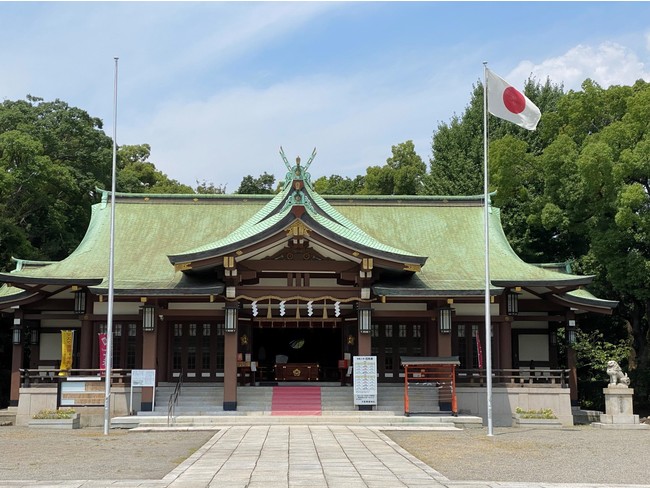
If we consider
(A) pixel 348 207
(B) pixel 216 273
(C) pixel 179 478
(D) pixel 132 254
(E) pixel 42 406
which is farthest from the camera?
(A) pixel 348 207

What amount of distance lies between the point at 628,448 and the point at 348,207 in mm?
19203

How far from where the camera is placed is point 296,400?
28141mm

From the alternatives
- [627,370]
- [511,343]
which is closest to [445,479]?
[511,343]

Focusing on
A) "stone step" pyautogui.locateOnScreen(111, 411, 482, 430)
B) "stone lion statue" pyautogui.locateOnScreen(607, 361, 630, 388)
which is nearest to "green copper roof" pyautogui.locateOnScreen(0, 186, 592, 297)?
"stone lion statue" pyautogui.locateOnScreen(607, 361, 630, 388)

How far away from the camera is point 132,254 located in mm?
32438

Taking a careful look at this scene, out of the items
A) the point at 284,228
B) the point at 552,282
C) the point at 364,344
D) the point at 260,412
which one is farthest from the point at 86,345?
the point at 552,282

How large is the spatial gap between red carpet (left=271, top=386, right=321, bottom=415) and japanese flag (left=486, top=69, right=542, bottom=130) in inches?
464

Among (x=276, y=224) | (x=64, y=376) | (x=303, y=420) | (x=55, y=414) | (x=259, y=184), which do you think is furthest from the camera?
(x=259, y=184)

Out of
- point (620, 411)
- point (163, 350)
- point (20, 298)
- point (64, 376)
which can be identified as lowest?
point (620, 411)

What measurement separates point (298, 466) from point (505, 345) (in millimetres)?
16801

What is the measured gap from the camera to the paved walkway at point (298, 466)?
1377cm

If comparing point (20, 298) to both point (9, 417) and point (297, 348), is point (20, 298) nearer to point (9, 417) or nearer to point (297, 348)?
point (9, 417)

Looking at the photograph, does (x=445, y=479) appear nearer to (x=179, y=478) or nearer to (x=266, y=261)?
(x=179, y=478)

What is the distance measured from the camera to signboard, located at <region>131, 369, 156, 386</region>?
86.4 ft
